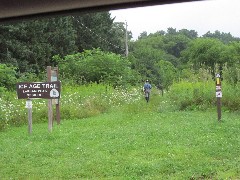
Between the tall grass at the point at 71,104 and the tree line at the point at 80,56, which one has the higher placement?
the tree line at the point at 80,56

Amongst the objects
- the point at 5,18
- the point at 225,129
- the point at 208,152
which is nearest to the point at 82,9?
the point at 5,18

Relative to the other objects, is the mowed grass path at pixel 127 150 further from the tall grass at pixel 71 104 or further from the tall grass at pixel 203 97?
the tall grass at pixel 203 97

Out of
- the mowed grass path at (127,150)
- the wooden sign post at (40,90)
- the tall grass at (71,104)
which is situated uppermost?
the wooden sign post at (40,90)

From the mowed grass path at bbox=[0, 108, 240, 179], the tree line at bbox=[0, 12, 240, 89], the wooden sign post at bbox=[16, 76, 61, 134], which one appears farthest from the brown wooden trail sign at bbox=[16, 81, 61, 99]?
the tree line at bbox=[0, 12, 240, 89]

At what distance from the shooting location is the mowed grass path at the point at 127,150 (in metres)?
7.62

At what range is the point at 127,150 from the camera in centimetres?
932

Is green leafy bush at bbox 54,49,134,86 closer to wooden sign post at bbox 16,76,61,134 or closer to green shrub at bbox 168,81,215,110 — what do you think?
green shrub at bbox 168,81,215,110

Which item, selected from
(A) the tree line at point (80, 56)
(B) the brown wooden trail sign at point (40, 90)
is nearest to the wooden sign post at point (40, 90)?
(B) the brown wooden trail sign at point (40, 90)

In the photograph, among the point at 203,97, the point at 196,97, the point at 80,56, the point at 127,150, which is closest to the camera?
the point at 127,150

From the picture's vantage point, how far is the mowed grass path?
25.0ft

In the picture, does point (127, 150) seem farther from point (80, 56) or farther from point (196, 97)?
point (80, 56)

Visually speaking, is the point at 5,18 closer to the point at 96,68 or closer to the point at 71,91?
the point at 71,91

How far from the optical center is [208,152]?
879cm

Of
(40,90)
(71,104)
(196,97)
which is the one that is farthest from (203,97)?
(40,90)
